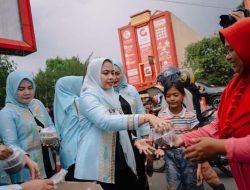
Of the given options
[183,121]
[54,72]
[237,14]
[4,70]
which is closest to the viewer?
[237,14]

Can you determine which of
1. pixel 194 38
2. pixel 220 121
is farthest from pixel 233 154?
pixel 194 38

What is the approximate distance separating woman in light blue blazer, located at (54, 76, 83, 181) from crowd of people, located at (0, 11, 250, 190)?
10mm

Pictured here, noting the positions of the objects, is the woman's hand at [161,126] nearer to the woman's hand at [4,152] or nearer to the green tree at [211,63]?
the woman's hand at [4,152]

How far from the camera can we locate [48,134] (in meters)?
3.02

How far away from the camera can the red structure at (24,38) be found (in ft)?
19.4

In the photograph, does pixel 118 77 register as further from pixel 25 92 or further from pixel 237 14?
pixel 237 14

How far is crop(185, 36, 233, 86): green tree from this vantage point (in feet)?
72.7

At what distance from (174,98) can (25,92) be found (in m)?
1.41

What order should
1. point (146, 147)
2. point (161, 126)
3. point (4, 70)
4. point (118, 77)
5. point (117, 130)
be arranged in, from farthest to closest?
point (4, 70) → point (118, 77) → point (146, 147) → point (117, 130) → point (161, 126)

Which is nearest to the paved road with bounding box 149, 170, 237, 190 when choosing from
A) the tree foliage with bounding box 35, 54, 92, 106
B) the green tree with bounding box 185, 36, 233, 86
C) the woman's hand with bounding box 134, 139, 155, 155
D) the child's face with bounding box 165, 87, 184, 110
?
the child's face with bounding box 165, 87, 184, 110

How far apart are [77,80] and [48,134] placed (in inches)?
49.7

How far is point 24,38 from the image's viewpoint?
634 cm

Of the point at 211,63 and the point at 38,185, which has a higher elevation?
the point at 211,63

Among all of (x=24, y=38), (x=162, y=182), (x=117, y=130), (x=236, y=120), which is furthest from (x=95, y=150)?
(x=24, y=38)
